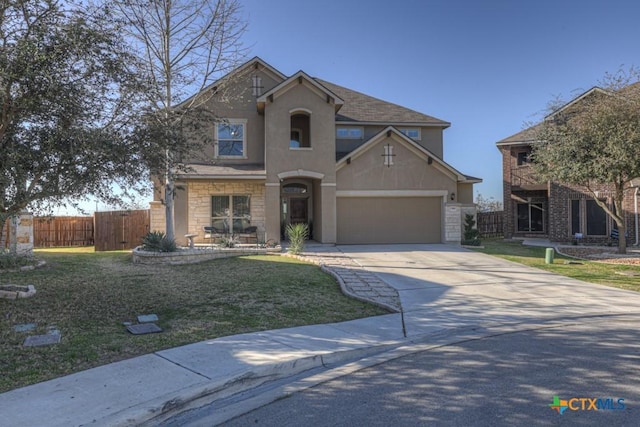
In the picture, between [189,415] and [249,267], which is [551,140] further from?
[189,415]

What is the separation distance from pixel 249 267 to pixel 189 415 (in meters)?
8.72

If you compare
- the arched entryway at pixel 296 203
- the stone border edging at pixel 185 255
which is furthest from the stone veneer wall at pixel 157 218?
the arched entryway at pixel 296 203

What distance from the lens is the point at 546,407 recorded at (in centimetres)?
406

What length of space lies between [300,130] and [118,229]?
395 inches

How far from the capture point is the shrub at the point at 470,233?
64.7ft

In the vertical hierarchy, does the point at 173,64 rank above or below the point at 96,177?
above

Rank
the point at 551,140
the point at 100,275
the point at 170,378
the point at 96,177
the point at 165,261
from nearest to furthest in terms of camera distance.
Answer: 1. the point at 170,378
2. the point at 96,177
3. the point at 100,275
4. the point at 165,261
5. the point at 551,140

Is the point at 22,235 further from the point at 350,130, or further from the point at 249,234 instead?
the point at 350,130

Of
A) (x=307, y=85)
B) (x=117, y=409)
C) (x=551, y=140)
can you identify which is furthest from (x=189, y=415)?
(x=551, y=140)

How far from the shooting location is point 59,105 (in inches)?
264

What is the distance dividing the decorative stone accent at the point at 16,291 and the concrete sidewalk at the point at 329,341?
15.9 ft

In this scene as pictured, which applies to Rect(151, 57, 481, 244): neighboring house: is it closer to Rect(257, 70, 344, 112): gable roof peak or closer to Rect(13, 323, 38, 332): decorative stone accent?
Rect(257, 70, 344, 112): gable roof peak

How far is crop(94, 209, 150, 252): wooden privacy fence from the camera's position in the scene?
20.1 metres

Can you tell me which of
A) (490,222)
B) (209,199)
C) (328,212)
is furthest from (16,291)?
(490,222)
